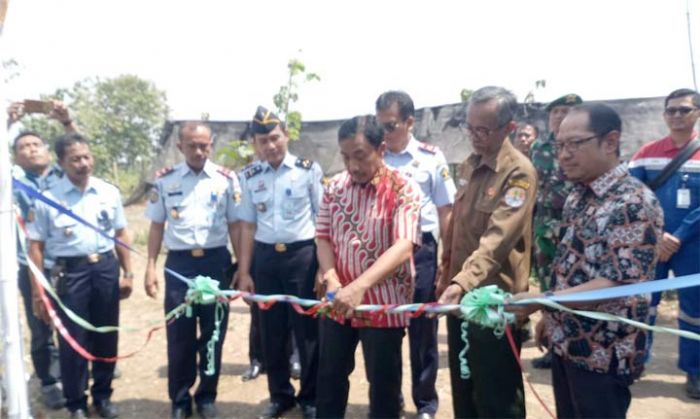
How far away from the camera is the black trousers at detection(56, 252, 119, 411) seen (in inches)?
163

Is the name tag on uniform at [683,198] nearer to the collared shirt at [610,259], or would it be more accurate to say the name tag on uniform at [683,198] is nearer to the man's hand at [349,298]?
the collared shirt at [610,259]

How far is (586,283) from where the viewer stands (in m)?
2.28

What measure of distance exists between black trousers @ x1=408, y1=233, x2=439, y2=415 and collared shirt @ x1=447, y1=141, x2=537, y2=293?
842 mm

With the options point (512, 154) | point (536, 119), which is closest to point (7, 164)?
point (512, 154)

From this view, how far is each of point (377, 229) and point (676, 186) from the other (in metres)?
2.55

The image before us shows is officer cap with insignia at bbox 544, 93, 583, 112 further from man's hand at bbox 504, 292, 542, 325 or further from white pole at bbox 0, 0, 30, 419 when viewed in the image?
white pole at bbox 0, 0, 30, 419

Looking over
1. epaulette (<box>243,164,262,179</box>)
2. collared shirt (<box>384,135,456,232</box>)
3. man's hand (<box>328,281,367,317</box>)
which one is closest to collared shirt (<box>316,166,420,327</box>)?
man's hand (<box>328,281,367,317</box>)

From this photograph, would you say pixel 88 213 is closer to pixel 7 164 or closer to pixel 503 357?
pixel 7 164

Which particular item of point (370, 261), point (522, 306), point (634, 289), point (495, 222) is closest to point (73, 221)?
point (370, 261)

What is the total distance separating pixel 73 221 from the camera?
4.18 meters

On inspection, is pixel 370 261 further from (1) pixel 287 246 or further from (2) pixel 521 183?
(1) pixel 287 246

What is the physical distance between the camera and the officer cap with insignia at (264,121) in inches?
163

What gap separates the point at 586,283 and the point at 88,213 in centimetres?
334

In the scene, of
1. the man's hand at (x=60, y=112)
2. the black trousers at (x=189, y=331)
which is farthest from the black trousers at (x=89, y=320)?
the man's hand at (x=60, y=112)
